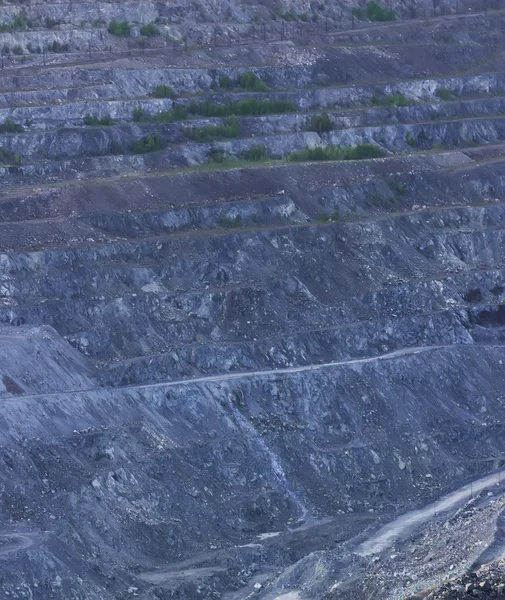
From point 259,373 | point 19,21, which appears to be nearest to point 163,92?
point 19,21

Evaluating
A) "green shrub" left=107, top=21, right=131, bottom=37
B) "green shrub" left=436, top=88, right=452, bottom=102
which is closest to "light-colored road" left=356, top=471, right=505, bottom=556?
"green shrub" left=436, top=88, right=452, bottom=102

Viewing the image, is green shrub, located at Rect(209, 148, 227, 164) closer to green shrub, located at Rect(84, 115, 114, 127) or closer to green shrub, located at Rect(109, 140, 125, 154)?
green shrub, located at Rect(109, 140, 125, 154)

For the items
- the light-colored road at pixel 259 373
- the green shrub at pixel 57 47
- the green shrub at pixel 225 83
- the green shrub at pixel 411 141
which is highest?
the green shrub at pixel 57 47

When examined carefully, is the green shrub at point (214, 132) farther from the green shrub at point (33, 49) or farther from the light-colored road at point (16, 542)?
the light-colored road at point (16, 542)

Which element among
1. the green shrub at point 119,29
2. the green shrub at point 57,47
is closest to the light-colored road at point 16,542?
the green shrub at point 57,47

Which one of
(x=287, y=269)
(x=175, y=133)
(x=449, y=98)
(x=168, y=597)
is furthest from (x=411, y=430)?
(x=449, y=98)

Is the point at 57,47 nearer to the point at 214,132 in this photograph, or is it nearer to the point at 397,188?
the point at 214,132
